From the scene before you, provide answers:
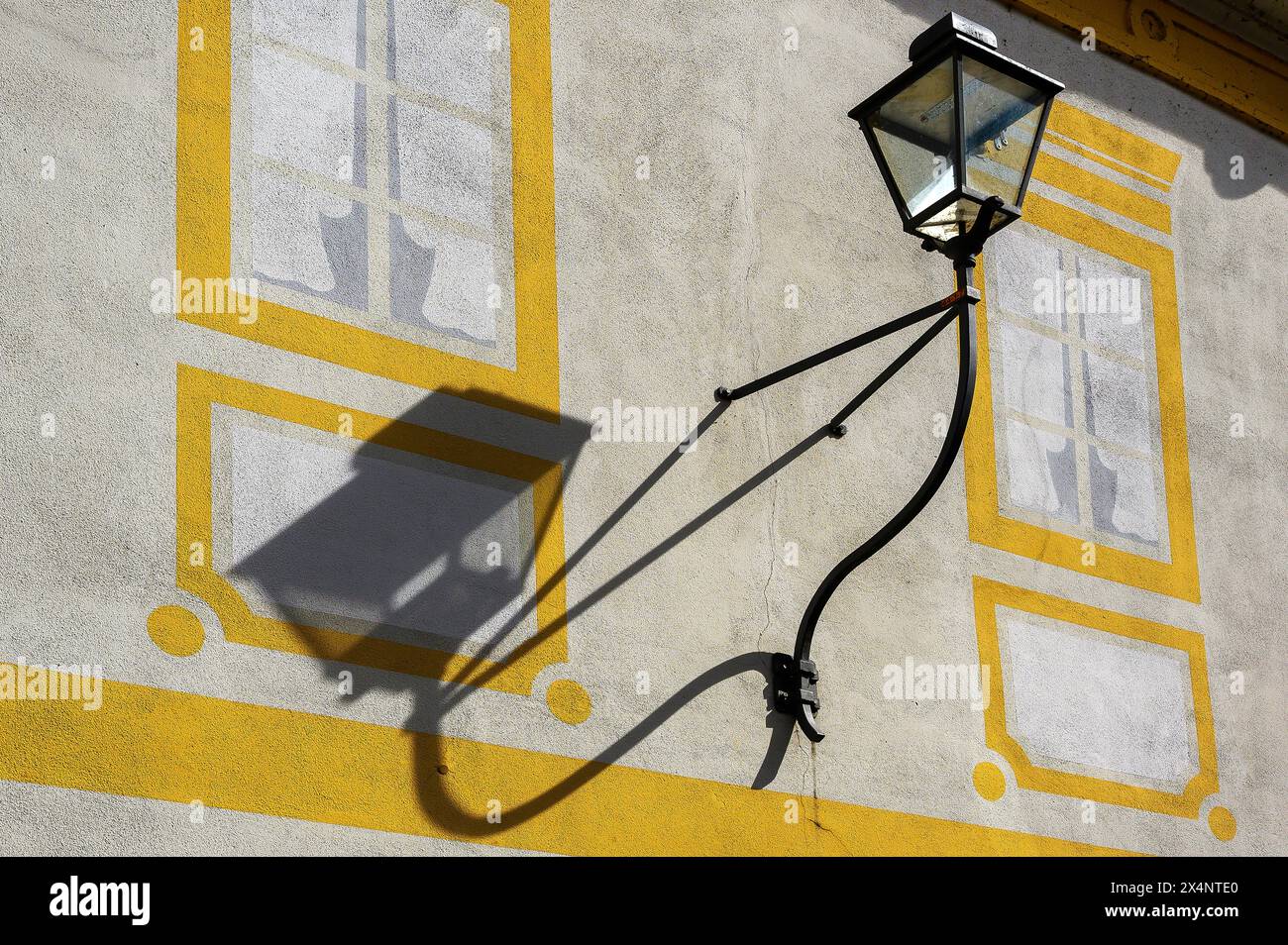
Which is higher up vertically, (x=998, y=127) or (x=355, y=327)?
(x=998, y=127)

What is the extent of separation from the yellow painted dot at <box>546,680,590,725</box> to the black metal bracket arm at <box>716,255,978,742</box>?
64 cm

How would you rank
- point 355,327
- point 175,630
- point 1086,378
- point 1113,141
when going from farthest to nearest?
1. point 1113,141
2. point 1086,378
3. point 355,327
4. point 175,630

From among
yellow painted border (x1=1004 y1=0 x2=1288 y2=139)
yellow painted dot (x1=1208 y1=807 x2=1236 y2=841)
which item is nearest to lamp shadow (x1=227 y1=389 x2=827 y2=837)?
yellow painted dot (x1=1208 y1=807 x2=1236 y2=841)

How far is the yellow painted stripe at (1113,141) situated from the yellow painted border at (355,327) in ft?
7.38

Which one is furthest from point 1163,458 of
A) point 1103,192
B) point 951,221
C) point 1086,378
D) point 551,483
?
point 551,483

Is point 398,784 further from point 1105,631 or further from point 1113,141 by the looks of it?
point 1113,141

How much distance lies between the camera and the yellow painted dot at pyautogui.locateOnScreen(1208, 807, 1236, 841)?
20.4ft

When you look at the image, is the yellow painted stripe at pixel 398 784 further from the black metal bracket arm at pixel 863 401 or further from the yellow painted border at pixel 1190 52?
the yellow painted border at pixel 1190 52

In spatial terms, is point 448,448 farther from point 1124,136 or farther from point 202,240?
point 1124,136

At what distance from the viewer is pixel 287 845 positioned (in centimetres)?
441

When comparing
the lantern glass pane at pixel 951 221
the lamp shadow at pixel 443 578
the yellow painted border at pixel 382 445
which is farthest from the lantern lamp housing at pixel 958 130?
the yellow painted border at pixel 382 445

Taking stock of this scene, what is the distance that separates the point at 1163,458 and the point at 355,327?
309 cm

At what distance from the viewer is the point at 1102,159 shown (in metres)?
7.13
